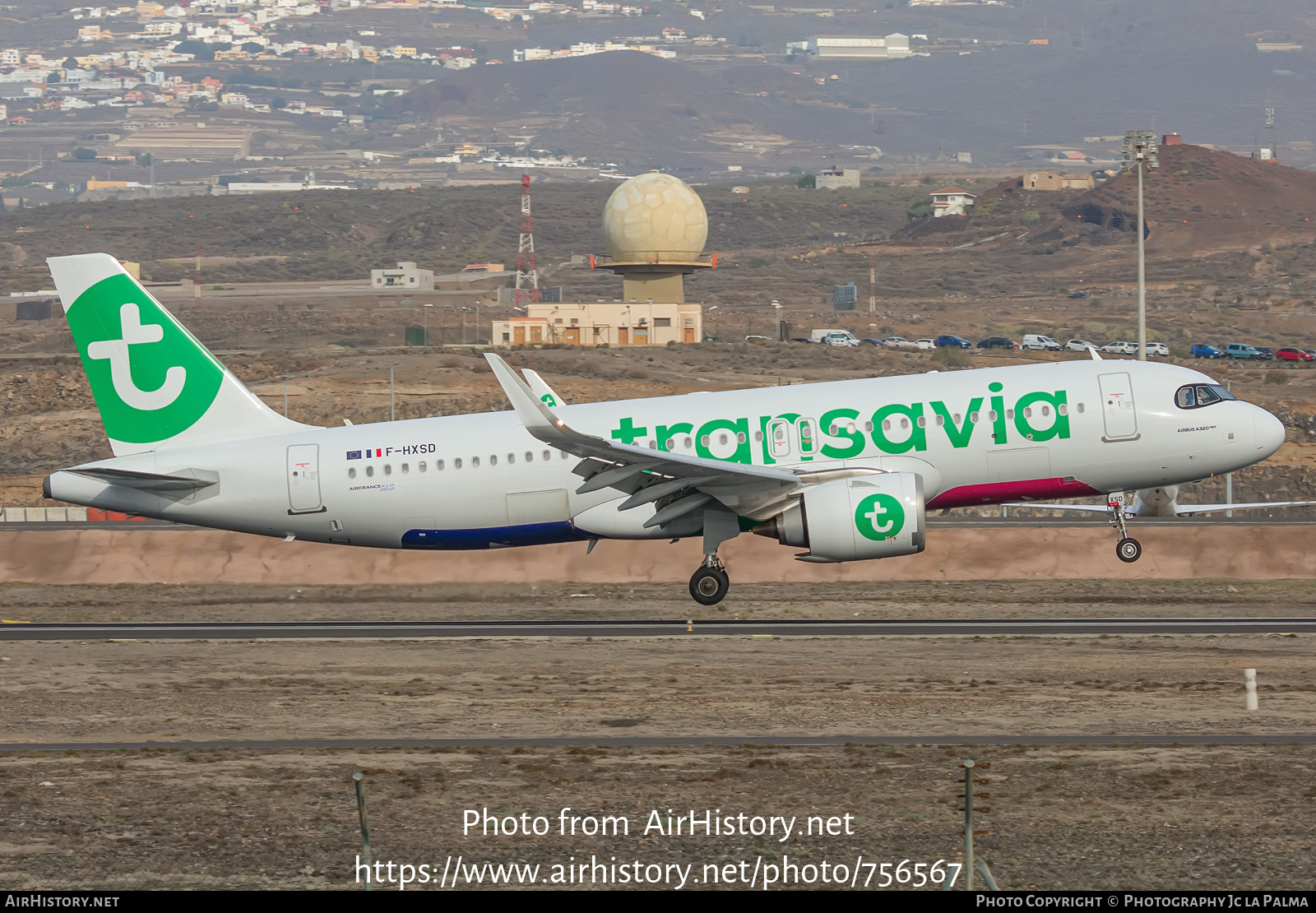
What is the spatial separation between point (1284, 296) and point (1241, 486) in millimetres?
123704

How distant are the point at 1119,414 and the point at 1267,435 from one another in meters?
3.39

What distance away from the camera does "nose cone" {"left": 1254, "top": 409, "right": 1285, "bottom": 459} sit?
116 ft

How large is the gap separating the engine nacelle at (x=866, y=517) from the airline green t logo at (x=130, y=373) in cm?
1453

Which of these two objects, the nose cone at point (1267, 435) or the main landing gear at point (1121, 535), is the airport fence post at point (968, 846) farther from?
the nose cone at point (1267, 435)

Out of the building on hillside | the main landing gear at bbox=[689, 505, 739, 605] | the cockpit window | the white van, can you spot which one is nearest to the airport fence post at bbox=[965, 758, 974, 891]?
the main landing gear at bbox=[689, 505, 739, 605]

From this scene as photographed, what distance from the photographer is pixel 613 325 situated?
394 feet

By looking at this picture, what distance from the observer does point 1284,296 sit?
18488 cm

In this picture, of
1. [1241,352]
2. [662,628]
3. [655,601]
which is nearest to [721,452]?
[662,628]

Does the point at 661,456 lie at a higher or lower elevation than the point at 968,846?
lower

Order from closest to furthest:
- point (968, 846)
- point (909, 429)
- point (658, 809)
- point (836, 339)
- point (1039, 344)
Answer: point (968, 846)
point (658, 809)
point (909, 429)
point (836, 339)
point (1039, 344)

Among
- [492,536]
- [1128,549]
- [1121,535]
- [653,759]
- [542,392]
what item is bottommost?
[1121,535]

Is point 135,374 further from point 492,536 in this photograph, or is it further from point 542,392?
point 542,392

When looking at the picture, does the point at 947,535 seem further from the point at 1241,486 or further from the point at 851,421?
the point at 1241,486

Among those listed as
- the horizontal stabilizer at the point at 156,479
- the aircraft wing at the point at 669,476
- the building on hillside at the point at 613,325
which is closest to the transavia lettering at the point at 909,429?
the aircraft wing at the point at 669,476
